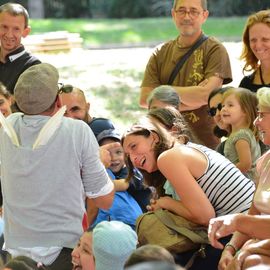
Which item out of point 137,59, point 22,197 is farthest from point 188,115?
point 137,59

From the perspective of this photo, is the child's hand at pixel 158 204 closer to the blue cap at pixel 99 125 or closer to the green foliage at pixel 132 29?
the blue cap at pixel 99 125

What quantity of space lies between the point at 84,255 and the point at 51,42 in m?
12.2

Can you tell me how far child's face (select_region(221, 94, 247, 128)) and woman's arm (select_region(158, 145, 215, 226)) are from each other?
1.12 meters

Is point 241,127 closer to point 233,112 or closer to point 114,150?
point 233,112

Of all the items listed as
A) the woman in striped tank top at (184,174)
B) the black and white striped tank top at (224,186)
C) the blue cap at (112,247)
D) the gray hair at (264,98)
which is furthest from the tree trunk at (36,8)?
the blue cap at (112,247)

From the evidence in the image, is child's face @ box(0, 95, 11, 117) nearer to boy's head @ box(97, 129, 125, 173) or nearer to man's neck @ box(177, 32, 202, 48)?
boy's head @ box(97, 129, 125, 173)

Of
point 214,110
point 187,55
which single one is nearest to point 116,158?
point 214,110

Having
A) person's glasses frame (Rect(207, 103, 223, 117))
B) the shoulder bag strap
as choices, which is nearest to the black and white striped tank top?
the shoulder bag strap

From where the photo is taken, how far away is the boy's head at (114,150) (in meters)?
5.03

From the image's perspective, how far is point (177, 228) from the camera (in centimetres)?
403

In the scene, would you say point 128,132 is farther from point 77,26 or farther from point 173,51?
point 77,26

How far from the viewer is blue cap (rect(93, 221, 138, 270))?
10.9 ft

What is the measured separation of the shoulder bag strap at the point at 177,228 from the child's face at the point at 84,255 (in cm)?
60

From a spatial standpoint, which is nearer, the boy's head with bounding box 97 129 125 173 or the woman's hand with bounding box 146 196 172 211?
the woman's hand with bounding box 146 196 172 211
